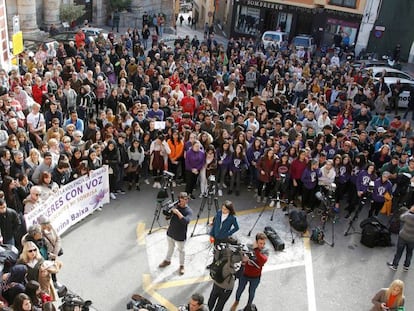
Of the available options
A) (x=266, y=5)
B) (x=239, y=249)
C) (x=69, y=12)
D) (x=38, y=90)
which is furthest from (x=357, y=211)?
(x=266, y=5)

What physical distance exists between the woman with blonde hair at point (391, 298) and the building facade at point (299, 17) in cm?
2789

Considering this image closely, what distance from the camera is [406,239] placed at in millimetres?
9938

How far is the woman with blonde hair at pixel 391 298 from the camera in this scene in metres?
7.68

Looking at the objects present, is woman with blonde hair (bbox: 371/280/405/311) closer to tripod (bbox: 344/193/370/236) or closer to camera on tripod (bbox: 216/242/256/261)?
camera on tripod (bbox: 216/242/256/261)

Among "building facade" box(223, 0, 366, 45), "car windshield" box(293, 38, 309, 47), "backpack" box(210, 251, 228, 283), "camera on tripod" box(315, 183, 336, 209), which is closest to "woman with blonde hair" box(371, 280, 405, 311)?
"backpack" box(210, 251, 228, 283)

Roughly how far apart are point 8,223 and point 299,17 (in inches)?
1177

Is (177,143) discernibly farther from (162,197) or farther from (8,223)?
(8,223)

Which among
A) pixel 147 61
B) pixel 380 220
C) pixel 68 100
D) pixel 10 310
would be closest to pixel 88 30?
pixel 147 61

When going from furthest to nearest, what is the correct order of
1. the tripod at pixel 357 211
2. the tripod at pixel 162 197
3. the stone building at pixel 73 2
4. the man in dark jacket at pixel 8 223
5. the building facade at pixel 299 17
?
the building facade at pixel 299 17
the stone building at pixel 73 2
the tripod at pixel 357 211
the tripod at pixel 162 197
the man in dark jacket at pixel 8 223

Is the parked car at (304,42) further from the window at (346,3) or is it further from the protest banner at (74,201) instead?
the protest banner at (74,201)

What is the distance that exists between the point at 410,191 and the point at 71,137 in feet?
27.3

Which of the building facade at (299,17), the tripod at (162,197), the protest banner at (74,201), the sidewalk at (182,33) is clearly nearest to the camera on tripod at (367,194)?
the tripod at (162,197)

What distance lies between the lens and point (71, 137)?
1171 centimetres

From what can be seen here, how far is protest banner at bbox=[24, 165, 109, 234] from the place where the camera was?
9.49m
